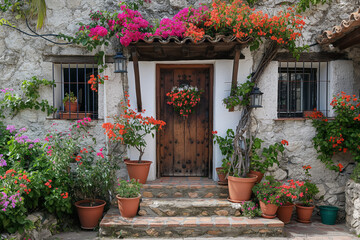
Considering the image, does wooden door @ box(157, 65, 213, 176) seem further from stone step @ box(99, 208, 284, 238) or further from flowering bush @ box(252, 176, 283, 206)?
stone step @ box(99, 208, 284, 238)

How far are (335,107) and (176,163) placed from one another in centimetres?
295

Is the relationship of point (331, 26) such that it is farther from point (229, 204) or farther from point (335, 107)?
point (229, 204)

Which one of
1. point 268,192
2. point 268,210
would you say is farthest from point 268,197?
point 268,210

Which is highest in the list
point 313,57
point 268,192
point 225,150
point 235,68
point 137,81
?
point 313,57

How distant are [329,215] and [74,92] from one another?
16.3 feet

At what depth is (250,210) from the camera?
14.7ft

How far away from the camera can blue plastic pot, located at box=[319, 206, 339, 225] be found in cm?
493

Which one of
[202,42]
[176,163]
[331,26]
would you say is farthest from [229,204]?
[331,26]

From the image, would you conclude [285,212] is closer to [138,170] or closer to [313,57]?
[138,170]

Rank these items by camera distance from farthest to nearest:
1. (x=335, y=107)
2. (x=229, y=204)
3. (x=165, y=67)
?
(x=165, y=67) → (x=335, y=107) → (x=229, y=204)

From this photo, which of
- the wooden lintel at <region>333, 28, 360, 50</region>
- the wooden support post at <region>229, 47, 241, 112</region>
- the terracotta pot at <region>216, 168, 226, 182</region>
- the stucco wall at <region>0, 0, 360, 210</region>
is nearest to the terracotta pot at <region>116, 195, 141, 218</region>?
the stucco wall at <region>0, 0, 360, 210</region>

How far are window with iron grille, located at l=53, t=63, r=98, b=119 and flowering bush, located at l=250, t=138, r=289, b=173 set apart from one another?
2.91 metres

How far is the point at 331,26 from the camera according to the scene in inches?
212

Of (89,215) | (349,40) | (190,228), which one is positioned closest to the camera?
(190,228)
